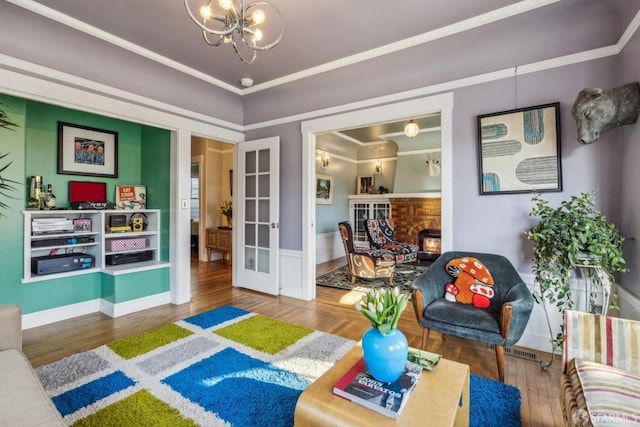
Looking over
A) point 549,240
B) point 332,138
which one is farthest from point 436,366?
point 332,138

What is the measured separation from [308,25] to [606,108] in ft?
7.48

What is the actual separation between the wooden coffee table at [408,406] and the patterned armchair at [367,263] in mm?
3205

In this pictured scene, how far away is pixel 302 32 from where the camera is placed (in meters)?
2.76

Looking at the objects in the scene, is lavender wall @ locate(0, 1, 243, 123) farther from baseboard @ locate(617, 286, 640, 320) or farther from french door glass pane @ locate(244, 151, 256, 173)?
baseboard @ locate(617, 286, 640, 320)

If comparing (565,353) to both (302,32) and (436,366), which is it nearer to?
(436,366)

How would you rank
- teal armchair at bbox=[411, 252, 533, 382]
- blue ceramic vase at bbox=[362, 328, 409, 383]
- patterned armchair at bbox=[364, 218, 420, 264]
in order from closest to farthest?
1. blue ceramic vase at bbox=[362, 328, 409, 383]
2. teal armchair at bbox=[411, 252, 533, 382]
3. patterned armchair at bbox=[364, 218, 420, 264]

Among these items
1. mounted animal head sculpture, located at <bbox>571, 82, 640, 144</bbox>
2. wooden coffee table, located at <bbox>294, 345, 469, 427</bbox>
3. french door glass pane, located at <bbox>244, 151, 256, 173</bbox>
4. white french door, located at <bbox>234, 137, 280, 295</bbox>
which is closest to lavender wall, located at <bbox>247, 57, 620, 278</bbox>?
mounted animal head sculpture, located at <bbox>571, 82, 640, 144</bbox>

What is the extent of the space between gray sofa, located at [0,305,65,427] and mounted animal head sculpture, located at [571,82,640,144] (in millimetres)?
3211

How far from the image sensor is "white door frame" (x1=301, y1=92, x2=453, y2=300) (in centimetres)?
293

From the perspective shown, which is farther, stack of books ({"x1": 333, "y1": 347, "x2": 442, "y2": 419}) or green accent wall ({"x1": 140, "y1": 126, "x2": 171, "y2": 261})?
green accent wall ({"x1": 140, "y1": 126, "x2": 171, "y2": 261})

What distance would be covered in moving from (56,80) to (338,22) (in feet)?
8.37

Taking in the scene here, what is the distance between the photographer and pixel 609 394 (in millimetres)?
1224

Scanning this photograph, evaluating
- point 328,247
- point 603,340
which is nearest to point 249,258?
point 328,247

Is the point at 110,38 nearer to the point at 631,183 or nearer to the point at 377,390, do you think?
the point at 377,390
